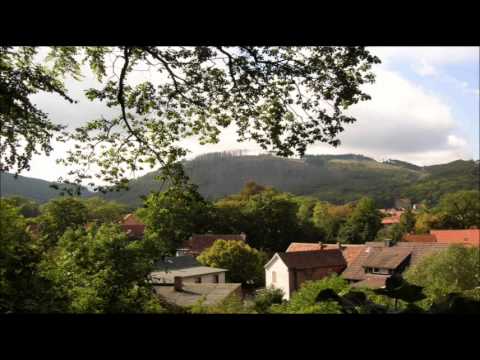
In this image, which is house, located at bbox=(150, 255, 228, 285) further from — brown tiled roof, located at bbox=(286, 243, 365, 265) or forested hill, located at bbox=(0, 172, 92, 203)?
brown tiled roof, located at bbox=(286, 243, 365, 265)

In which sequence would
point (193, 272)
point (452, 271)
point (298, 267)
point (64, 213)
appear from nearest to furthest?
point (64, 213), point (452, 271), point (193, 272), point (298, 267)

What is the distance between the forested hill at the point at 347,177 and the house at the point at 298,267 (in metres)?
8.91

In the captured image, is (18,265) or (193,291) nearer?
(18,265)

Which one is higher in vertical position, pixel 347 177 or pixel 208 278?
pixel 347 177

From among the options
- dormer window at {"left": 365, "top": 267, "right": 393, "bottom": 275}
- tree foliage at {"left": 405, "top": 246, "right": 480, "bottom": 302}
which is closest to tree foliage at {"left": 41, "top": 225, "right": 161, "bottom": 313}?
tree foliage at {"left": 405, "top": 246, "right": 480, "bottom": 302}

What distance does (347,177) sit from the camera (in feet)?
241

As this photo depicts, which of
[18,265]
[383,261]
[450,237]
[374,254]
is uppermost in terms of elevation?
[18,265]

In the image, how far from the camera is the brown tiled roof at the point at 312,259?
24734mm

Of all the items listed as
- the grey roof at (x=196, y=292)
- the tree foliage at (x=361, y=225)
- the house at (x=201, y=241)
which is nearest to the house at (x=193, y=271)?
the house at (x=201, y=241)

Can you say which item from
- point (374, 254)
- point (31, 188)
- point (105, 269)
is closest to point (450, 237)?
point (374, 254)

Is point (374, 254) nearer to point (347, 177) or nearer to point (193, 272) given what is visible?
point (193, 272)

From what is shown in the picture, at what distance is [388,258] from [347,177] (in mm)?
49426
